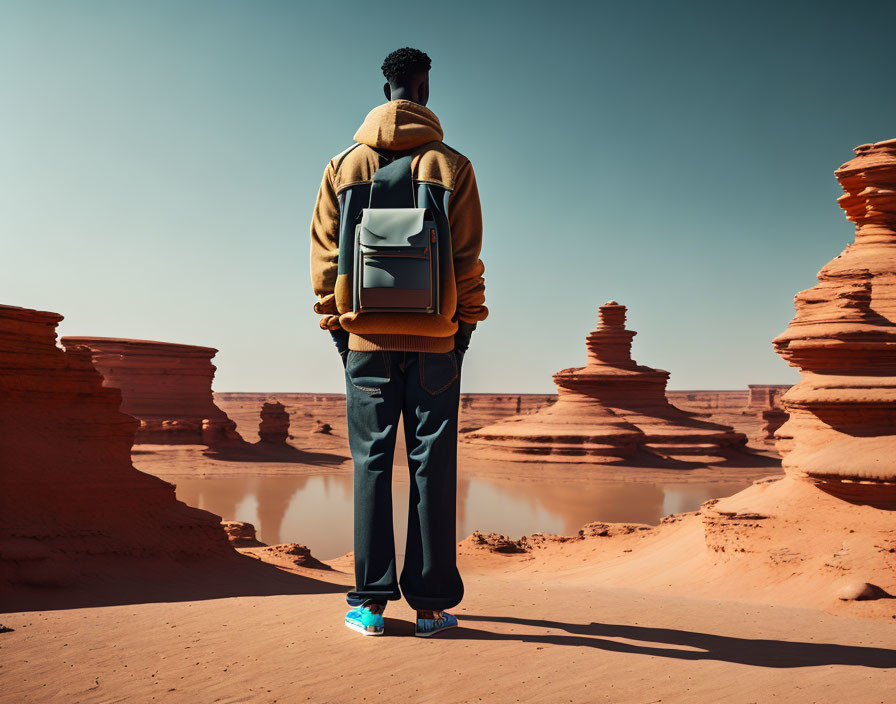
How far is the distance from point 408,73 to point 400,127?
14.7 inches

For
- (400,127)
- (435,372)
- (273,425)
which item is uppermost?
(400,127)

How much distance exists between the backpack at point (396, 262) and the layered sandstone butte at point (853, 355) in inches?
234

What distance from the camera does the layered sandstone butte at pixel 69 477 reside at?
19.9 ft

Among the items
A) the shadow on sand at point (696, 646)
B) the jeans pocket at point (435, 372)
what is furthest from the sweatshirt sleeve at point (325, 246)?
the shadow on sand at point (696, 646)

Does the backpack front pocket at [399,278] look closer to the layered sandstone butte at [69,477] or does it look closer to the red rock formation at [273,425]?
the layered sandstone butte at [69,477]

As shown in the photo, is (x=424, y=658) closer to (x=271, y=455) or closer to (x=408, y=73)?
(x=408, y=73)

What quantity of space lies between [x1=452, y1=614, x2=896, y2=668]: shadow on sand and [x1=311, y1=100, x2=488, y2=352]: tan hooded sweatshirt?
1.42m

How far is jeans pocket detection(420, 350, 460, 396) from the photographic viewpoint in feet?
10.00

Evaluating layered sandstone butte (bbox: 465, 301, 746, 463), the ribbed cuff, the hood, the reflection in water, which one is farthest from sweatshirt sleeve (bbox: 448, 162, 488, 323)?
layered sandstone butte (bbox: 465, 301, 746, 463)

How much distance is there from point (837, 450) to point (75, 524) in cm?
804

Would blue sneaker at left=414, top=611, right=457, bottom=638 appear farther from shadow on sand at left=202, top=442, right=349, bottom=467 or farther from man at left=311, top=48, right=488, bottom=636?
shadow on sand at left=202, top=442, right=349, bottom=467

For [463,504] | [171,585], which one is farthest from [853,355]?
[463,504]

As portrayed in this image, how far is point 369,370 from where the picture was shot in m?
3.10

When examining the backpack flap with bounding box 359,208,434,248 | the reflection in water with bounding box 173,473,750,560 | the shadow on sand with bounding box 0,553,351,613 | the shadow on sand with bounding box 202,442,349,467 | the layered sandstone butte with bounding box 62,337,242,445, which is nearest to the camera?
the backpack flap with bounding box 359,208,434,248
